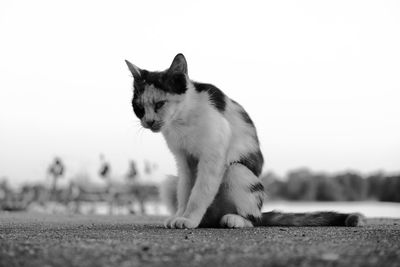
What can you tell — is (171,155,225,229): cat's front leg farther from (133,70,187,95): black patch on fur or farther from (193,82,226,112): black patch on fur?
(133,70,187,95): black patch on fur

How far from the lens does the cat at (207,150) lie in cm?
562

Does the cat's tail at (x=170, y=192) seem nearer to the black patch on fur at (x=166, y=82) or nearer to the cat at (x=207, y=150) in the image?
the cat at (x=207, y=150)

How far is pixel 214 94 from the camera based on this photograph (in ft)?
20.0

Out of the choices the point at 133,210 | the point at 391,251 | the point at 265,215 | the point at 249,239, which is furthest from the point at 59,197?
the point at 391,251

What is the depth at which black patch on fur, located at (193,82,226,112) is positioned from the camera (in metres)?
6.02

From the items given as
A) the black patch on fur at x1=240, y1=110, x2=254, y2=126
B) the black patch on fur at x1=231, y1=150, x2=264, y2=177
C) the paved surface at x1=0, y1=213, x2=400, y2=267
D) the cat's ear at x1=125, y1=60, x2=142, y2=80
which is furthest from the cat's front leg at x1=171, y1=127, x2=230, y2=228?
the cat's ear at x1=125, y1=60, x2=142, y2=80

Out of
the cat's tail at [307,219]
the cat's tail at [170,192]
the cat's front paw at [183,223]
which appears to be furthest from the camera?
the cat's tail at [170,192]

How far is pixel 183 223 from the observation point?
18.3 feet

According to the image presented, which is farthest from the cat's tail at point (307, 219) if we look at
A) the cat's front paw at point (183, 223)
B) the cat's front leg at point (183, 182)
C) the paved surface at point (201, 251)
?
the paved surface at point (201, 251)

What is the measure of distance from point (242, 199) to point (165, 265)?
3059mm

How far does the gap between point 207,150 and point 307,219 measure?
1718 mm

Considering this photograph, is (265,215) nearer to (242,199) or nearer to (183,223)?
(242,199)

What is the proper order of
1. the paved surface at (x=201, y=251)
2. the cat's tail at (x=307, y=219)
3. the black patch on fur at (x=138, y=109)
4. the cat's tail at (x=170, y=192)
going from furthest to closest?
the cat's tail at (x=170, y=192) → the cat's tail at (x=307, y=219) → the black patch on fur at (x=138, y=109) → the paved surface at (x=201, y=251)

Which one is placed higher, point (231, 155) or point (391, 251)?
point (231, 155)
